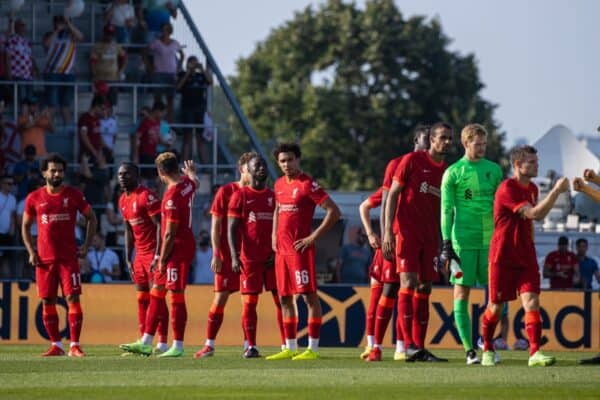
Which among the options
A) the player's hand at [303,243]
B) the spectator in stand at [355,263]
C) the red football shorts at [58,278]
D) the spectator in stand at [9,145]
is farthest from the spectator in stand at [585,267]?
the red football shorts at [58,278]

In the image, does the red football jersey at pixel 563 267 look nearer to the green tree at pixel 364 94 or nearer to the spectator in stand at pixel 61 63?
the spectator in stand at pixel 61 63

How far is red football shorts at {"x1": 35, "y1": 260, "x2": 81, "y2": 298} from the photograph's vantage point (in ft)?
63.5

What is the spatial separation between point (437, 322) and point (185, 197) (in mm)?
8038

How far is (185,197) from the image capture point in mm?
19141

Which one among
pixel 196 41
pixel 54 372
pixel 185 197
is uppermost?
pixel 196 41

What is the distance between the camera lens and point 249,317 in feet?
62.7

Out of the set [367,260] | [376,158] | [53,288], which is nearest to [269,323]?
[367,260]

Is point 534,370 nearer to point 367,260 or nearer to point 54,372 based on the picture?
point 54,372

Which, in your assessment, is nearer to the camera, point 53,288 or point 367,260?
point 53,288

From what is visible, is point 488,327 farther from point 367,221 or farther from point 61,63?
point 61,63

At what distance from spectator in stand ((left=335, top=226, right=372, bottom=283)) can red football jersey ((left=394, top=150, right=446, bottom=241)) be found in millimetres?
13147

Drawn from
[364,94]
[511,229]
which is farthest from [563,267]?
[364,94]

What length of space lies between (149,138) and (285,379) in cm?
1600

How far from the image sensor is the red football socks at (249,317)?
19109 millimetres
